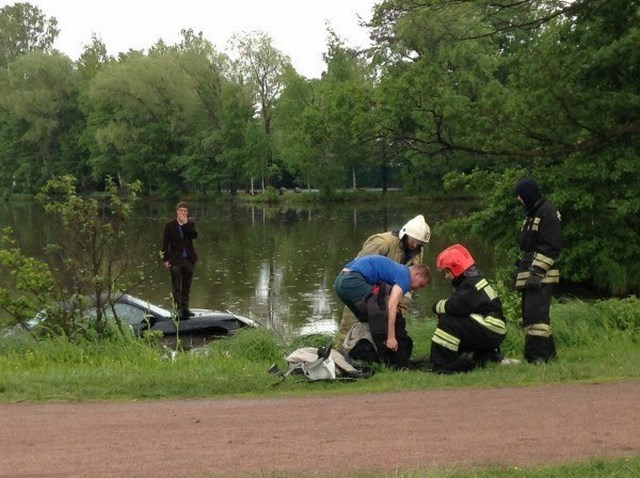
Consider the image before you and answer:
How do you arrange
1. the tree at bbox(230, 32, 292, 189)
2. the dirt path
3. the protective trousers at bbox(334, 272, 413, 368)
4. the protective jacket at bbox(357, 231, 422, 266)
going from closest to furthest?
the dirt path, the protective trousers at bbox(334, 272, 413, 368), the protective jacket at bbox(357, 231, 422, 266), the tree at bbox(230, 32, 292, 189)

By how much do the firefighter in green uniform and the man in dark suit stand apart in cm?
545

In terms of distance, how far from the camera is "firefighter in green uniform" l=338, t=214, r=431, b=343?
8422 mm

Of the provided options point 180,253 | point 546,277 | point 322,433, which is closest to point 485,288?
point 546,277

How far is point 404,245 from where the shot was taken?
8594 mm

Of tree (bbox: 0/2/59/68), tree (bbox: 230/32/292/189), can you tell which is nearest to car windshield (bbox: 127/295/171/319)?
tree (bbox: 230/32/292/189)

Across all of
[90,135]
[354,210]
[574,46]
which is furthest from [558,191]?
[90,135]

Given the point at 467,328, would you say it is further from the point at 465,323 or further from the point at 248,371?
the point at 248,371

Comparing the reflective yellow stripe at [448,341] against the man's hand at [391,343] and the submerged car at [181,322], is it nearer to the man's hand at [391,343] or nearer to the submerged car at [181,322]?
the man's hand at [391,343]

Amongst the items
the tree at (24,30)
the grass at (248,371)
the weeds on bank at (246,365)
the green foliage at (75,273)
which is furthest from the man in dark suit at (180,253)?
the tree at (24,30)

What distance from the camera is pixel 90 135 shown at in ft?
236

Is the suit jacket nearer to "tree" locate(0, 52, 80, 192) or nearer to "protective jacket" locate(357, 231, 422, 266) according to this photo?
"protective jacket" locate(357, 231, 422, 266)

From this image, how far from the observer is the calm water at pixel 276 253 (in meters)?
19.1

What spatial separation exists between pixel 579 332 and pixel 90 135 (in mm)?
66487

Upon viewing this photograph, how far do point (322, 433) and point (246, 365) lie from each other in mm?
2707
